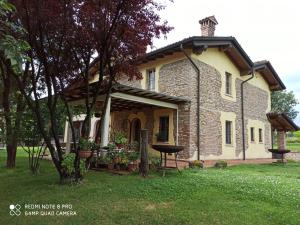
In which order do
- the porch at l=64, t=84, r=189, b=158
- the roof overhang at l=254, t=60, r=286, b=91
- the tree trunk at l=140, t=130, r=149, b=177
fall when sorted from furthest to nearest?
the roof overhang at l=254, t=60, r=286, b=91
the porch at l=64, t=84, r=189, b=158
the tree trunk at l=140, t=130, r=149, b=177

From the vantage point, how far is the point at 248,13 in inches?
379

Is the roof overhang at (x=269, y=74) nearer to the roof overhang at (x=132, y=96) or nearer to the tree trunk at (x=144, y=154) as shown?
the roof overhang at (x=132, y=96)

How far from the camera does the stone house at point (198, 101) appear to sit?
13.0 m

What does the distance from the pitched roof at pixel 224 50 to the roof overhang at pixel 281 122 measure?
2705mm

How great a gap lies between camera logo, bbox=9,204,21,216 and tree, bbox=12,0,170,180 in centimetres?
183

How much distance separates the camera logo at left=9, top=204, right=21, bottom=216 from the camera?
539 centimetres

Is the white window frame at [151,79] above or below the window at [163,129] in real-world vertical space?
above

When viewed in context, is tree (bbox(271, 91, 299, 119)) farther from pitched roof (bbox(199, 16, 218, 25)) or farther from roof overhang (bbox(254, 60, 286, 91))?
pitched roof (bbox(199, 16, 218, 25))

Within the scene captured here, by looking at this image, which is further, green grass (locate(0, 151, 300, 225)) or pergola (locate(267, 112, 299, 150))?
pergola (locate(267, 112, 299, 150))

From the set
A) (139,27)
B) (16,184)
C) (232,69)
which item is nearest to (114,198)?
(16,184)

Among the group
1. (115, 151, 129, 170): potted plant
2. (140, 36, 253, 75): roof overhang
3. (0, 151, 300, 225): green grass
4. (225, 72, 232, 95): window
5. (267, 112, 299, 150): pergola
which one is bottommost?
(0, 151, 300, 225): green grass

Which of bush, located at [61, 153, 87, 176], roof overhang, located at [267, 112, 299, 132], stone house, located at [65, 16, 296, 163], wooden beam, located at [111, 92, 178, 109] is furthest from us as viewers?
roof overhang, located at [267, 112, 299, 132]

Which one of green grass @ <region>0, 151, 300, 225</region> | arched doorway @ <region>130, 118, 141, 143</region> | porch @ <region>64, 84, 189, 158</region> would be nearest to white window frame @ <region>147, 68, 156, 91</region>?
porch @ <region>64, 84, 189, 158</region>

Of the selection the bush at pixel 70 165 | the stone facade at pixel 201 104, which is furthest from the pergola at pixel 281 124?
the bush at pixel 70 165
